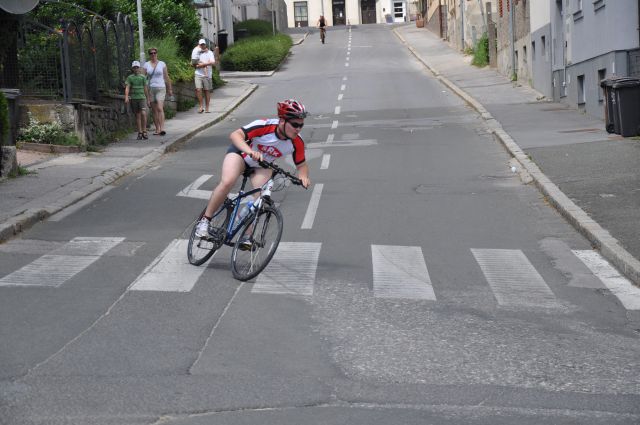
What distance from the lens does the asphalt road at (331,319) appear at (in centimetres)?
599

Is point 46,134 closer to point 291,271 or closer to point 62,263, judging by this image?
point 62,263

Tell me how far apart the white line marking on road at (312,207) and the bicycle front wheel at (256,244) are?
333 cm

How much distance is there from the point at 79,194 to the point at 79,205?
2.35ft

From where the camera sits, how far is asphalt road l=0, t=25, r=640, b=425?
19.6 ft

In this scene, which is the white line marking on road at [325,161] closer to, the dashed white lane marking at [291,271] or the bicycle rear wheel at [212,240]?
the dashed white lane marking at [291,271]

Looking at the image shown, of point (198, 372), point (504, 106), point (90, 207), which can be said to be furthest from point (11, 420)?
point (504, 106)

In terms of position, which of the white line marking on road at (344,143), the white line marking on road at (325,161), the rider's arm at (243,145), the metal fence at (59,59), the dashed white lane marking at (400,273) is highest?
the metal fence at (59,59)

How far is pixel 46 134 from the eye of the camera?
21.5m

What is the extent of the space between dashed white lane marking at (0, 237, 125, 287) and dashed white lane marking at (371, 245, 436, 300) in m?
2.83

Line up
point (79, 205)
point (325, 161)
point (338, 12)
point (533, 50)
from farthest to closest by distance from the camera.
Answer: point (338, 12)
point (533, 50)
point (325, 161)
point (79, 205)

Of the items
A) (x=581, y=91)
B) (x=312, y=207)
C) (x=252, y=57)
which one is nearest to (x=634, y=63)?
(x=581, y=91)

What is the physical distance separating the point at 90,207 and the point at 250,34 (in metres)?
54.3

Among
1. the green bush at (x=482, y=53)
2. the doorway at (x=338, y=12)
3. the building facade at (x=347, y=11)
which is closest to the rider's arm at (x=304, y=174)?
the green bush at (x=482, y=53)

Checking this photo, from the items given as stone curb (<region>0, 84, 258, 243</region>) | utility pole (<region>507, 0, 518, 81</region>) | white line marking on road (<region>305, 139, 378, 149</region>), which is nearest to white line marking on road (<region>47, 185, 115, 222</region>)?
stone curb (<region>0, 84, 258, 243</region>)
